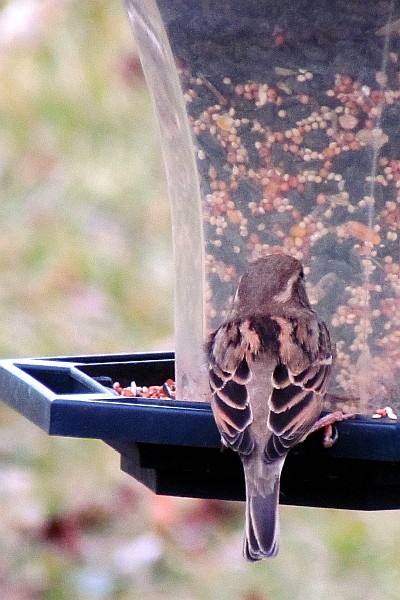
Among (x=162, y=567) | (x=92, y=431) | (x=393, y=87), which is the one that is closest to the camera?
(x=92, y=431)

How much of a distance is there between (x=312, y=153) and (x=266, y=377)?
761 mm

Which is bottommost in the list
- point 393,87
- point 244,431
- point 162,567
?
point 162,567

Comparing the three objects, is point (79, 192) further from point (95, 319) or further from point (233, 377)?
point (233, 377)

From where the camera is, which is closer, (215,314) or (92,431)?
(92,431)

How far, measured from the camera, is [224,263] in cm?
495

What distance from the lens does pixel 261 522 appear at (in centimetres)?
437

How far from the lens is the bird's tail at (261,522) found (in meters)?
4.31

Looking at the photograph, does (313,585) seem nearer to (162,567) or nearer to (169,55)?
(162,567)

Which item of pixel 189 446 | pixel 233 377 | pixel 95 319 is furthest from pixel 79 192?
pixel 189 446

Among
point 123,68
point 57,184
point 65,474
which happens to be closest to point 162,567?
point 65,474

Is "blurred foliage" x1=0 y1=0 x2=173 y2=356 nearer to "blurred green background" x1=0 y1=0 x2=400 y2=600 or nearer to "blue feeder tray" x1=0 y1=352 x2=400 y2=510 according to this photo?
"blurred green background" x1=0 y1=0 x2=400 y2=600

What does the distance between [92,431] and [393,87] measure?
1494 millimetres

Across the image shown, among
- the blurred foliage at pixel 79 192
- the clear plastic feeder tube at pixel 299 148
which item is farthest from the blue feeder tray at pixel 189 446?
the blurred foliage at pixel 79 192

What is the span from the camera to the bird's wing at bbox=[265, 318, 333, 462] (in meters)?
4.38
